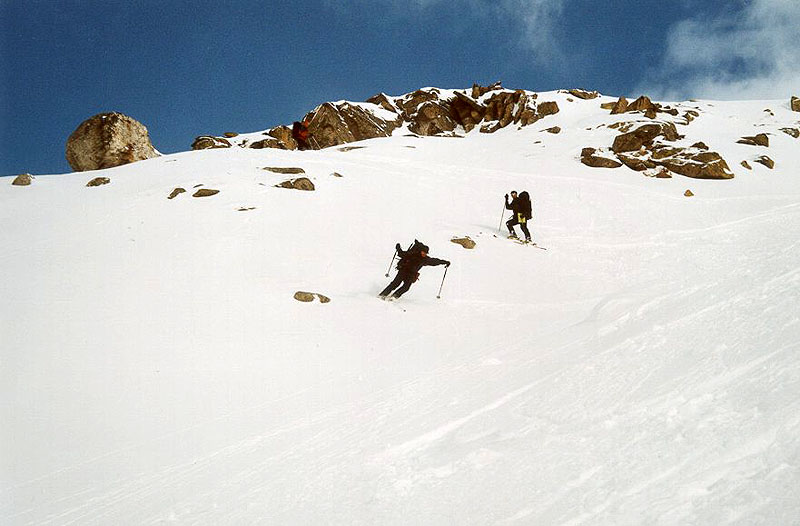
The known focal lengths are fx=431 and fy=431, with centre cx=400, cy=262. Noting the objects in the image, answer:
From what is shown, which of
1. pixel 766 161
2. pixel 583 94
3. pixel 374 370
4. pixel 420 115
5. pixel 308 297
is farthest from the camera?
pixel 420 115

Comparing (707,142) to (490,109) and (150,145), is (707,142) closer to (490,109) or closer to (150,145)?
(490,109)

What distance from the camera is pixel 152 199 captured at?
16.6 metres

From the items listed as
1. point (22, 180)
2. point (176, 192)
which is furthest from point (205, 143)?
point (176, 192)

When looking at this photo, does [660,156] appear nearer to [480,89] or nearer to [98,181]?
[98,181]

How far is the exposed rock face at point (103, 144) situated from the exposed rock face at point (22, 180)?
5.59m

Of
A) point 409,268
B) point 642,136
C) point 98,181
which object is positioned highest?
point 642,136

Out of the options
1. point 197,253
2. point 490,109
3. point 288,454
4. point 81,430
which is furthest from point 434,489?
point 490,109

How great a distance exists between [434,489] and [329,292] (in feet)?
25.8

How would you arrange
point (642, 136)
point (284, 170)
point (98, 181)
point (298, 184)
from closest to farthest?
point (298, 184)
point (98, 181)
point (284, 170)
point (642, 136)

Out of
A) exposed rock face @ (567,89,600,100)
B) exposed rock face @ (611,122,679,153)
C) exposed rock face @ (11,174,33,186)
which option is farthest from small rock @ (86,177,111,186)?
exposed rock face @ (567,89,600,100)

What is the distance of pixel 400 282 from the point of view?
1098 centimetres

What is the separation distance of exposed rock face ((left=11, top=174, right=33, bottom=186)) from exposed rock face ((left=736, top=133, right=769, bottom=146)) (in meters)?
48.7

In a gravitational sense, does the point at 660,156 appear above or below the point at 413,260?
above

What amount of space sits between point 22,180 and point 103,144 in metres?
6.66
